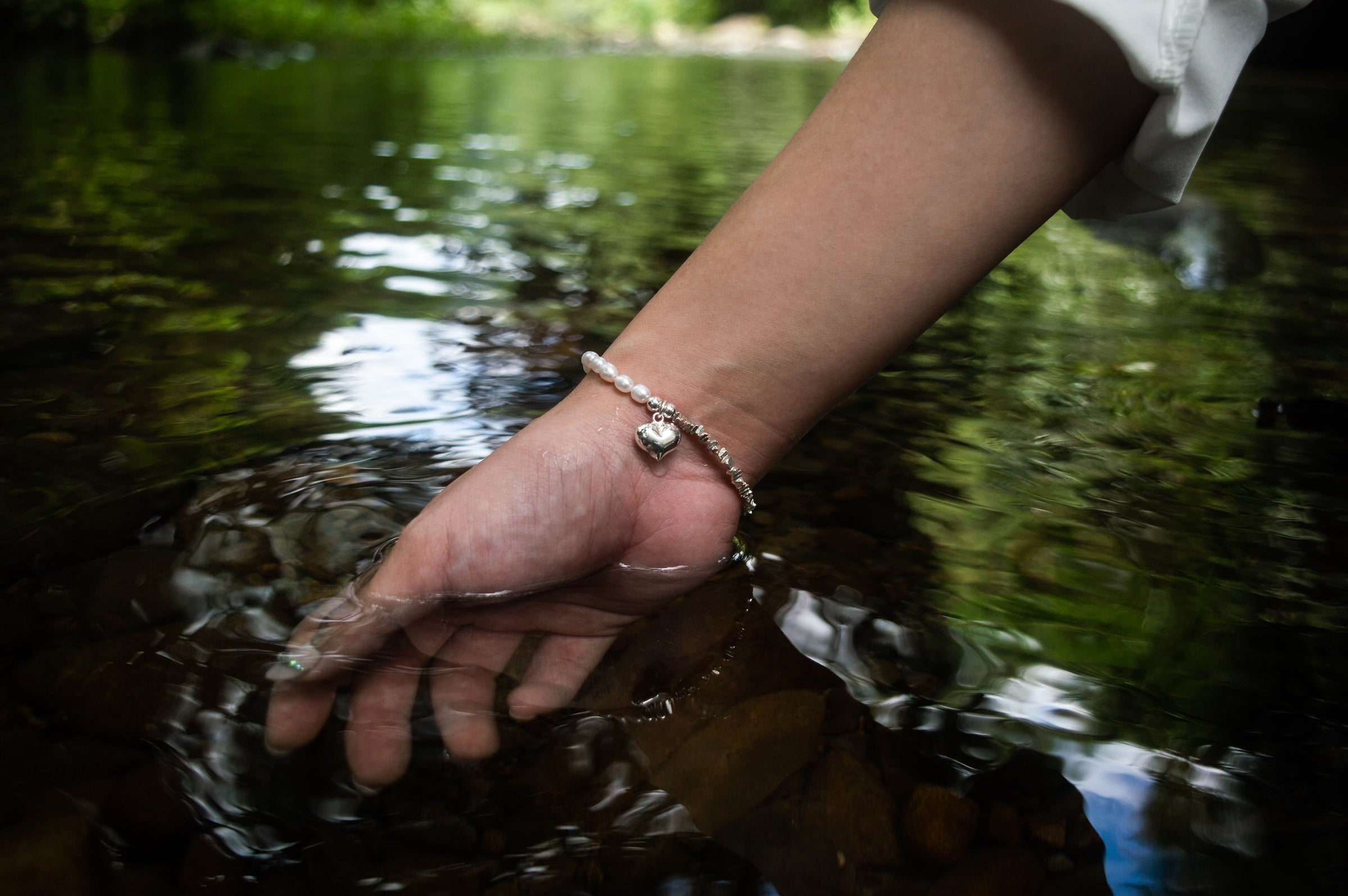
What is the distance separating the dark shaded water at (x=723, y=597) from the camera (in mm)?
869

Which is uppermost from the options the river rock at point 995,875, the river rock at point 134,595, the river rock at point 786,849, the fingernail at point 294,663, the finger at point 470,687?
the river rock at point 134,595

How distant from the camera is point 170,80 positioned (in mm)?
7316

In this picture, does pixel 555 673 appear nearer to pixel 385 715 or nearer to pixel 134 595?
pixel 385 715

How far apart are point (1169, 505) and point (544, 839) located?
3.56 feet

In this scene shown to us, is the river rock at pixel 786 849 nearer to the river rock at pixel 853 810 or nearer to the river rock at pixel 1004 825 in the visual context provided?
the river rock at pixel 853 810

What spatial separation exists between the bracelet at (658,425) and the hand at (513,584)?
22mm

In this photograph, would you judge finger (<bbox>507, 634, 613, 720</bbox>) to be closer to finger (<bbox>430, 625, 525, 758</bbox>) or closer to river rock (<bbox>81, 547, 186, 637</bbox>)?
finger (<bbox>430, 625, 525, 758</bbox>)

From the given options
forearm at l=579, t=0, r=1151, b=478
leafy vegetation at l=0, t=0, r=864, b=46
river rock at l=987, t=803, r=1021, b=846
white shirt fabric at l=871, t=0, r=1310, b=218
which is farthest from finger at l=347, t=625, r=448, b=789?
leafy vegetation at l=0, t=0, r=864, b=46

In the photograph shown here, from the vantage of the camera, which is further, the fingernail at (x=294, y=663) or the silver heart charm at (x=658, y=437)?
the silver heart charm at (x=658, y=437)

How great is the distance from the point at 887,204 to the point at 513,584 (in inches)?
26.7

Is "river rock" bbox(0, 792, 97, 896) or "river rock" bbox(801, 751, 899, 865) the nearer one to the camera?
"river rock" bbox(0, 792, 97, 896)

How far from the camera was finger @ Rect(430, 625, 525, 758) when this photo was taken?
0.99 metres

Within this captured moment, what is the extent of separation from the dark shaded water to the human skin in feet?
0.19

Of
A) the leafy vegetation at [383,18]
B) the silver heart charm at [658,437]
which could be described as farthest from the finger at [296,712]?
the leafy vegetation at [383,18]
